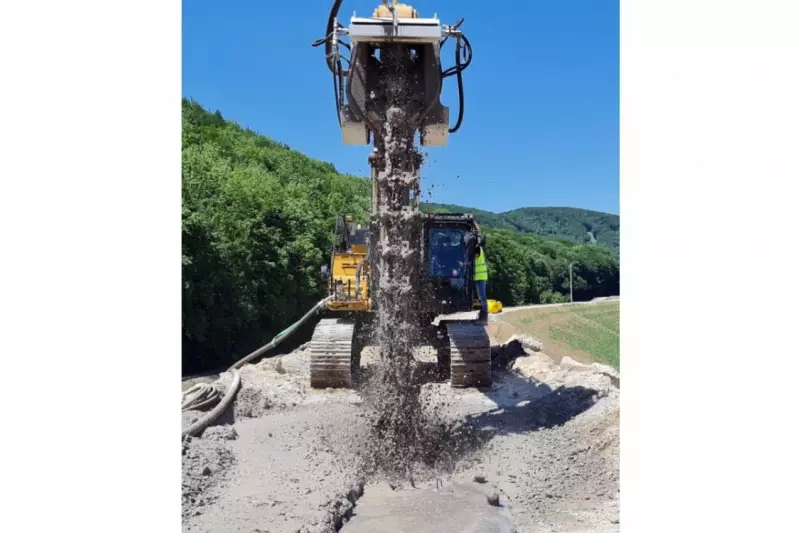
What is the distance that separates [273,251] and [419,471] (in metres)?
8.30

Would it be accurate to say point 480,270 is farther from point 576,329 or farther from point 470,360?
point 576,329

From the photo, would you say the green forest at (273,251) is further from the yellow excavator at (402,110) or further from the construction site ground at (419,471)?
the construction site ground at (419,471)

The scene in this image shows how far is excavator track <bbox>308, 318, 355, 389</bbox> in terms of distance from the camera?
21.0 feet

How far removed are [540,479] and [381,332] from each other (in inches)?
55.1

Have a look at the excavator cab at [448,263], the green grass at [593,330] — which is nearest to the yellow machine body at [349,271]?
the excavator cab at [448,263]

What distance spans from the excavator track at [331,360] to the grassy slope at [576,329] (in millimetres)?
3087

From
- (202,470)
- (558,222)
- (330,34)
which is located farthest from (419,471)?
(558,222)

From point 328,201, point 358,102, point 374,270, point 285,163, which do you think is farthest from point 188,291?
point 285,163

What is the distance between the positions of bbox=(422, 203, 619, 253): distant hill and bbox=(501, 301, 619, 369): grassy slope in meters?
1.08

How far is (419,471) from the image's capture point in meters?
4.29

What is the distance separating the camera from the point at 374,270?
495cm

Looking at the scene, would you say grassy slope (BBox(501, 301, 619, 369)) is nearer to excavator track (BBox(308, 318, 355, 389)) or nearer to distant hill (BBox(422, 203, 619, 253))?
distant hill (BBox(422, 203, 619, 253))

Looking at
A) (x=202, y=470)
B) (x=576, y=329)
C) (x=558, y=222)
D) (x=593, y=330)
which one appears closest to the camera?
(x=202, y=470)

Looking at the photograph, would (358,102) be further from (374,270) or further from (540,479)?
(540,479)
